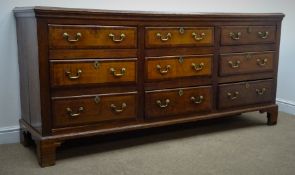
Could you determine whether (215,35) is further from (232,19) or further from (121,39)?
(121,39)

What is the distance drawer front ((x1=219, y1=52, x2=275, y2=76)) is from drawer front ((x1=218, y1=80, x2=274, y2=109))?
0.09 meters

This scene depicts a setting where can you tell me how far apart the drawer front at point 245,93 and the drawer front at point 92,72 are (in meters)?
0.71

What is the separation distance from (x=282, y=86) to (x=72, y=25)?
216cm

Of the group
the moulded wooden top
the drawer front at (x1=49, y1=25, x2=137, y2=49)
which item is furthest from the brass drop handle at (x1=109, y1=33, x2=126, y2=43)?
the moulded wooden top

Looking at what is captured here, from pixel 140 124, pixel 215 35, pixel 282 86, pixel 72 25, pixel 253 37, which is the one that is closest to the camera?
pixel 72 25

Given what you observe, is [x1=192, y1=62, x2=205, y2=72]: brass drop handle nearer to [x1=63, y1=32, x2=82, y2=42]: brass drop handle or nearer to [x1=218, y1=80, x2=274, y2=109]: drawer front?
[x1=218, y1=80, x2=274, y2=109]: drawer front

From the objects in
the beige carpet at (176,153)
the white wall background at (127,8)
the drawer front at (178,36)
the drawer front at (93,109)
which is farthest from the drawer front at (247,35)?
the drawer front at (93,109)

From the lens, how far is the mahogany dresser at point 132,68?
1.95 m

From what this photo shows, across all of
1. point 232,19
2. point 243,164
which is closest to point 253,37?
point 232,19

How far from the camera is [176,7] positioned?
9.31ft

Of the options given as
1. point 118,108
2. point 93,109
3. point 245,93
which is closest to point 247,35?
point 245,93

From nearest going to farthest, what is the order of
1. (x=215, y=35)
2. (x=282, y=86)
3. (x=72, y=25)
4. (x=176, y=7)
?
(x=72, y=25)
(x=215, y=35)
(x=176, y=7)
(x=282, y=86)

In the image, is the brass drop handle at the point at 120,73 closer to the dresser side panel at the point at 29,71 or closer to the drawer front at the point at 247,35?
the dresser side panel at the point at 29,71

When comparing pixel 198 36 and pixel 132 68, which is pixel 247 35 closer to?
pixel 198 36
